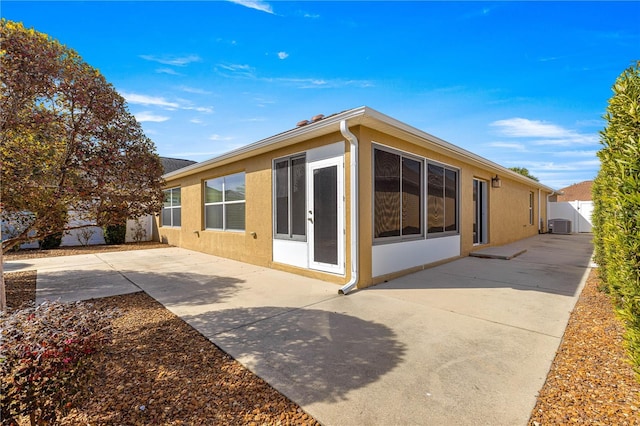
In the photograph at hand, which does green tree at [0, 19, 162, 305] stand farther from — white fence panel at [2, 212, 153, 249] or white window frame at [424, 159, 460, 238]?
white fence panel at [2, 212, 153, 249]

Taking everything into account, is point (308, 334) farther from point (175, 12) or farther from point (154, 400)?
point (175, 12)

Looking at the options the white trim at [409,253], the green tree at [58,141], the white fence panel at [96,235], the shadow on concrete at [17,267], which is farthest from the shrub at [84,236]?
the white trim at [409,253]

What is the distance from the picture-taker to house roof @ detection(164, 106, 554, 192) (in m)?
4.59

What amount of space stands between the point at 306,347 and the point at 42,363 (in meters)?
1.97

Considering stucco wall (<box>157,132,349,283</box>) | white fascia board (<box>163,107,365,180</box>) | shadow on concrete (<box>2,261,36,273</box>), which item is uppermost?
white fascia board (<box>163,107,365,180</box>)

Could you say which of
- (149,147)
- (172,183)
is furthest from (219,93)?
(172,183)

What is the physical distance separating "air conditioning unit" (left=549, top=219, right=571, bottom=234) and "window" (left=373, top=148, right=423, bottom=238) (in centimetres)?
1566

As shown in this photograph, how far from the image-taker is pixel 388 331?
10.6 ft

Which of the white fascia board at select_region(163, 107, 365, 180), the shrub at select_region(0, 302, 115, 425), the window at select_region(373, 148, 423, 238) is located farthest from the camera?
the window at select_region(373, 148, 423, 238)

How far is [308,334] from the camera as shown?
10.3ft

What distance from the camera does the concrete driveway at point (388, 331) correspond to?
202 cm

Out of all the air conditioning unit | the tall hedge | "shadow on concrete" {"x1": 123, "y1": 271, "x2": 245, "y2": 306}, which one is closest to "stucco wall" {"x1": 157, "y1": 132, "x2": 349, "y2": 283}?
"shadow on concrete" {"x1": 123, "y1": 271, "x2": 245, "y2": 306}

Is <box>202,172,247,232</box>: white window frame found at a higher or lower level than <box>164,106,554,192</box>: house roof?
lower

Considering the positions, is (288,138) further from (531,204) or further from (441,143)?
(531,204)
